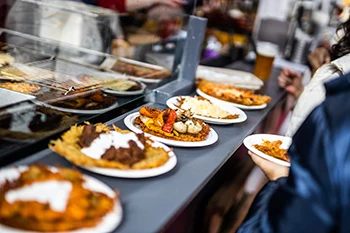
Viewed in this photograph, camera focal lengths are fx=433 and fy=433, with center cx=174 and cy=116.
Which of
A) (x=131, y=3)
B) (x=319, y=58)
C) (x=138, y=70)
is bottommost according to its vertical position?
(x=138, y=70)

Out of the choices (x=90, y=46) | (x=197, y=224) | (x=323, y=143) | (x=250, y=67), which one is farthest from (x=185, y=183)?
(x=250, y=67)

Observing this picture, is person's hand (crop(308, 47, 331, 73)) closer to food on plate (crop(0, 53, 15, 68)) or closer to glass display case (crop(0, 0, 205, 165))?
glass display case (crop(0, 0, 205, 165))

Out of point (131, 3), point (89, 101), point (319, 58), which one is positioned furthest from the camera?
point (319, 58)

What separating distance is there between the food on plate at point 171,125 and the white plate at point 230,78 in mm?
939

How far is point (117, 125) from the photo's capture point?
1.74 metres

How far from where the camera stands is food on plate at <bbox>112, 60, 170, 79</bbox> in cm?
227

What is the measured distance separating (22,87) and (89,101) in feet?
0.84

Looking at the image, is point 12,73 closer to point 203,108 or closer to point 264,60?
point 203,108

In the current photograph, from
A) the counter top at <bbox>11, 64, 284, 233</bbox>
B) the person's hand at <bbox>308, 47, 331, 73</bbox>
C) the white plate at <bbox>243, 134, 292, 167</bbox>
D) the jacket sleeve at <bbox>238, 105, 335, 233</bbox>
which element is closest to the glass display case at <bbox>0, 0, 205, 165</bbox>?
the counter top at <bbox>11, 64, 284, 233</bbox>

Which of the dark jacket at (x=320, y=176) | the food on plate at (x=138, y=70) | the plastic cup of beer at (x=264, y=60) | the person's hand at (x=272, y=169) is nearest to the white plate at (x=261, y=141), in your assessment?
the person's hand at (x=272, y=169)

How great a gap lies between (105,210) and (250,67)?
2.75m

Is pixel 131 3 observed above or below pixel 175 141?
above

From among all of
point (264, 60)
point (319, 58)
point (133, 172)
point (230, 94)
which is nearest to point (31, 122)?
point (133, 172)

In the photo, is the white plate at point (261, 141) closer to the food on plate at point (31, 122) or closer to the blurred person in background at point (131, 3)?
the food on plate at point (31, 122)
